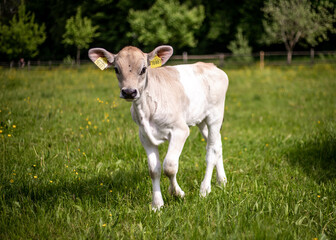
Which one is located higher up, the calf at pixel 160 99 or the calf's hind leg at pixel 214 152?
→ the calf at pixel 160 99

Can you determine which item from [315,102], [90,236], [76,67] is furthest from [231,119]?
[76,67]

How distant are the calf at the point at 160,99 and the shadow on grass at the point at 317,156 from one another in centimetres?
143

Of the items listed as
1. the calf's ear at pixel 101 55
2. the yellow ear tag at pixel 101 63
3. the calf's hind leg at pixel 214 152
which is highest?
the calf's ear at pixel 101 55

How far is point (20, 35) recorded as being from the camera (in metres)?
6.79

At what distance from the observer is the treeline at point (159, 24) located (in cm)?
905

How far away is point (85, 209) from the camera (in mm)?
3049

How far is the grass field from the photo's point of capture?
2.69 metres

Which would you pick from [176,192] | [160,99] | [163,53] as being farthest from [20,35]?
[176,192]

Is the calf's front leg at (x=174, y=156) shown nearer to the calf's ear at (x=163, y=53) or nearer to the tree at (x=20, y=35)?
the calf's ear at (x=163, y=53)

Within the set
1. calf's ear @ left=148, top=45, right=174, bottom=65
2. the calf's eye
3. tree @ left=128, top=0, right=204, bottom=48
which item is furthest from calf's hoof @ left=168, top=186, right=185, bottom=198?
tree @ left=128, top=0, right=204, bottom=48

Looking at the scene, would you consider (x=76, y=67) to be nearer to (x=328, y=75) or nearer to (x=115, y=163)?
(x=115, y=163)

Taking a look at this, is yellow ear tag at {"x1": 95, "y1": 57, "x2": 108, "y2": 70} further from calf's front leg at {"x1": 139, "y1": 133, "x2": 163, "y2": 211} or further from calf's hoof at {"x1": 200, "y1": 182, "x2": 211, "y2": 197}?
calf's hoof at {"x1": 200, "y1": 182, "x2": 211, "y2": 197}

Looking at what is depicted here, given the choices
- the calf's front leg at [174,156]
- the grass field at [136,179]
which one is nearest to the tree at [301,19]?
the grass field at [136,179]

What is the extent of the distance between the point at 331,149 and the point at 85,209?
395 centimetres
